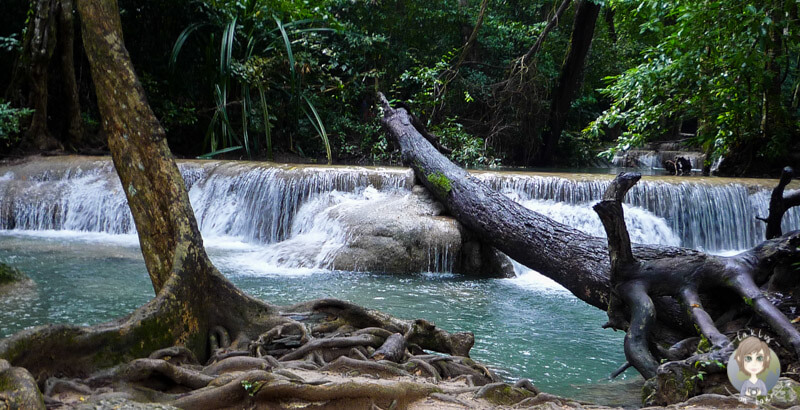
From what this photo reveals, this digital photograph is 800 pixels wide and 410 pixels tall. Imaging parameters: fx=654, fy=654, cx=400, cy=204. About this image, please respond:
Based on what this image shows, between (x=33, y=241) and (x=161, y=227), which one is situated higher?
(x=161, y=227)

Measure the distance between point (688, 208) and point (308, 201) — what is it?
5794 millimetres

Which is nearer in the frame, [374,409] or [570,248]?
[374,409]

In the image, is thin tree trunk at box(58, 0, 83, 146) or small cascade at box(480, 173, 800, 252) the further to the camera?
thin tree trunk at box(58, 0, 83, 146)

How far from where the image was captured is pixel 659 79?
28.5 feet

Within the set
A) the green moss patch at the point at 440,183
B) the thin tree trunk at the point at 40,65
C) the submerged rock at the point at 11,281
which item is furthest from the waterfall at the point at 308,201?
the submerged rock at the point at 11,281

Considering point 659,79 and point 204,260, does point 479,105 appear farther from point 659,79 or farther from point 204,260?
point 204,260

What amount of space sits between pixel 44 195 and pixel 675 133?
21070mm

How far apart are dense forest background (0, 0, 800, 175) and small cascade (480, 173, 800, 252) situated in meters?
0.81

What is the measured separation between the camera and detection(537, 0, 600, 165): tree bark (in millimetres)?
12749

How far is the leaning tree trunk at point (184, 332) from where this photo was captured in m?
2.86

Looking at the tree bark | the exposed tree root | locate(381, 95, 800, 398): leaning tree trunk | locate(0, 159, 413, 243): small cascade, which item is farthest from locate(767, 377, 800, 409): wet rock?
the tree bark

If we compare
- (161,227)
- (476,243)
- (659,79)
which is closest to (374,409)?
(161,227)

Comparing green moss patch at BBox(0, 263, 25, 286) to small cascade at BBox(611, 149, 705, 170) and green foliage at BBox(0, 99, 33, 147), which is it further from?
small cascade at BBox(611, 149, 705, 170)

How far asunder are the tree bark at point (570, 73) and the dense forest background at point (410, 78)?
0.13 feet
